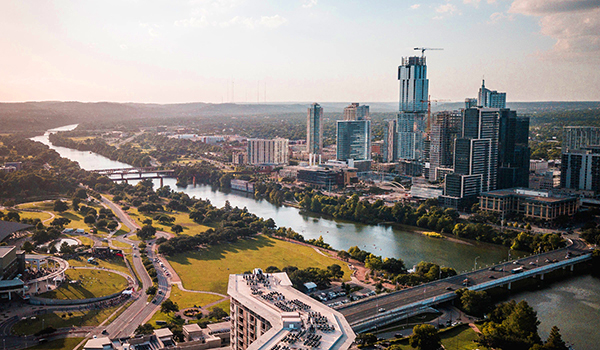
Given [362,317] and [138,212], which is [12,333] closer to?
[362,317]

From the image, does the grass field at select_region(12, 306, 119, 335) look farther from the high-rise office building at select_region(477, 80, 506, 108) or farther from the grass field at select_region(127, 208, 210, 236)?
the high-rise office building at select_region(477, 80, 506, 108)

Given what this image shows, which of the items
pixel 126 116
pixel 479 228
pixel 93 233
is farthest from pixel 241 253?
pixel 126 116

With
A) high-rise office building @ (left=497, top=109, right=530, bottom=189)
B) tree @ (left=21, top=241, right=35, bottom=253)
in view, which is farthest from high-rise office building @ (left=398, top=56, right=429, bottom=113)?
tree @ (left=21, top=241, right=35, bottom=253)

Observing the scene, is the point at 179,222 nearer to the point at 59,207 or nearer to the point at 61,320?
the point at 59,207

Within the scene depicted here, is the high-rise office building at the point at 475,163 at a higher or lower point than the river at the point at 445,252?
higher

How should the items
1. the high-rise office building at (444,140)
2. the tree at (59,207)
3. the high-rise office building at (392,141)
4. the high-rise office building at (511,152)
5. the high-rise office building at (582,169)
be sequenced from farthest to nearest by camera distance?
1. the high-rise office building at (392,141)
2. the high-rise office building at (444,140)
3. the high-rise office building at (511,152)
4. the high-rise office building at (582,169)
5. the tree at (59,207)

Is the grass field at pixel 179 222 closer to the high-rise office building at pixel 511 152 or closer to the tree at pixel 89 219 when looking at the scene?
the tree at pixel 89 219

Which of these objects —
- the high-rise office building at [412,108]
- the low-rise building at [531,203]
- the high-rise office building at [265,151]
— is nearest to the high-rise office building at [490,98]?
the high-rise office building at [412,108]
